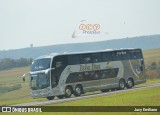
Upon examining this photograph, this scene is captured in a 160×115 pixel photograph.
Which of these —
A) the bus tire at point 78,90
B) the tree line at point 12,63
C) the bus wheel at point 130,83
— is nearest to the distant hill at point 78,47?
the tree line at point 12,63

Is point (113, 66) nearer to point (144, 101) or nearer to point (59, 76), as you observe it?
point (59, 76)

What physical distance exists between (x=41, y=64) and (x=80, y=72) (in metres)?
3.25

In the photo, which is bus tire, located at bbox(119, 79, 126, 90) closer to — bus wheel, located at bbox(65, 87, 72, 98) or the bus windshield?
bus wheel, located at bbox(65, 87, 72, 98)

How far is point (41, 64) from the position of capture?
32.0 m

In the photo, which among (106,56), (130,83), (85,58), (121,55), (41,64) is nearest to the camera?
(41,64)

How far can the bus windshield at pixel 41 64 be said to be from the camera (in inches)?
1246

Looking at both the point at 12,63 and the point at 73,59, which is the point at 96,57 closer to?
the point at 73,59

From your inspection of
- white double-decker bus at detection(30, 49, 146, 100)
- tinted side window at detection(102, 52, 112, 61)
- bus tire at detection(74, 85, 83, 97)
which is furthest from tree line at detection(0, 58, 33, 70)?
tinted side window at detection(102, 52, 112, 61)

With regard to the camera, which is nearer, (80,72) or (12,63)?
(12,63)

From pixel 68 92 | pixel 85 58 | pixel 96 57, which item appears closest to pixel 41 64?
pixel 68 92

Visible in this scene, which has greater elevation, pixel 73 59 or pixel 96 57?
pixel 96 57

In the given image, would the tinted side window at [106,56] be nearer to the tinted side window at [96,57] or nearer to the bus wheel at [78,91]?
the tinted side window at [96,57]

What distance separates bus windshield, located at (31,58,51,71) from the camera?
1246 inches

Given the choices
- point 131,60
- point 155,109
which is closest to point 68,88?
point 131,60
